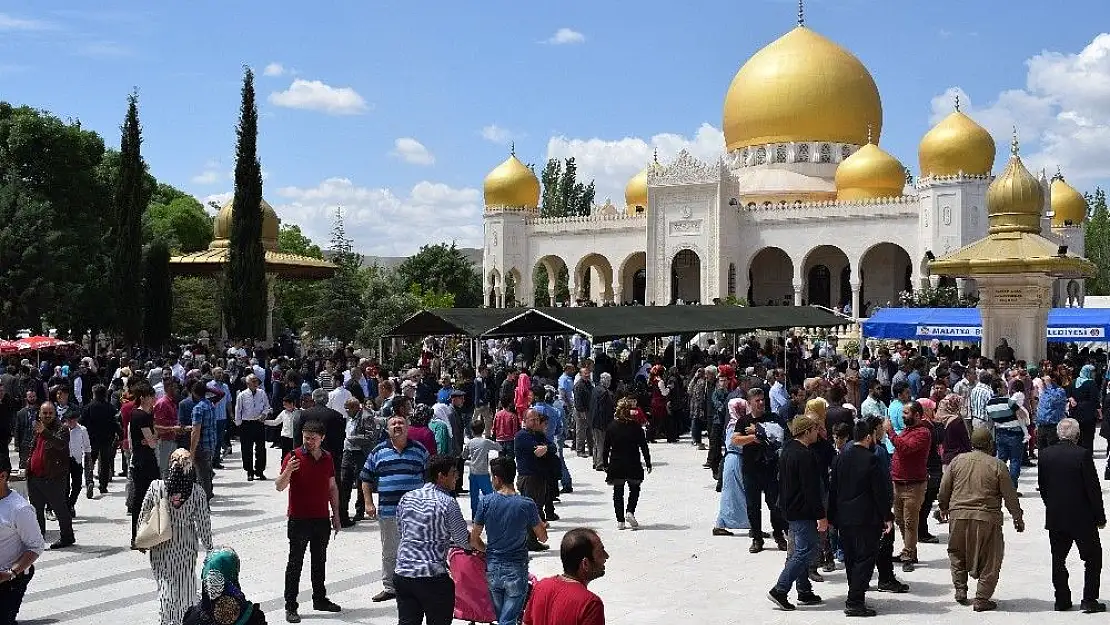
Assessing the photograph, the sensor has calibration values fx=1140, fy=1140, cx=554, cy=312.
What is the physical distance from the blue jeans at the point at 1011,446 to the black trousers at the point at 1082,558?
18.9 feet

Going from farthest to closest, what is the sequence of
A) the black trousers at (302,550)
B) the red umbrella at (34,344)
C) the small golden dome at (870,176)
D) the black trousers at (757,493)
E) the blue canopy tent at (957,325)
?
the small golden dome at (870,176)
the blue canopy tent at (957,325)
the red umbrella at (34,344)
the black trousers at (757,493)
the black trousers at (302,550)

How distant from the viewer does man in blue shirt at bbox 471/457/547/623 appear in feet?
21.1

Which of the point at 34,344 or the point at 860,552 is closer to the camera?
the point at 860,552

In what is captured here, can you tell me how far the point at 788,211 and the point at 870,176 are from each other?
3.90 m

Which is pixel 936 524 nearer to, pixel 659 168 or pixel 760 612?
pixel 760 612

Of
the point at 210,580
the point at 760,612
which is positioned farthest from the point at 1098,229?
the point at 210,580

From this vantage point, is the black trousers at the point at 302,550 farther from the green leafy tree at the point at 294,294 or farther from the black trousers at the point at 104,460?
the green leafy tree at the point at 294,294

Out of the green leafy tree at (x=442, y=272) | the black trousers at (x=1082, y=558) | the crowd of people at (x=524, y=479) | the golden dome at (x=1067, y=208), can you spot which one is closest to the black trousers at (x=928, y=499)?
the crowd of people at (x=524, y=479)

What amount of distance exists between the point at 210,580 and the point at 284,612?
13.1 ft

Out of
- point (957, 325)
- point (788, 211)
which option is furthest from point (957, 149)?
point (957, 325)

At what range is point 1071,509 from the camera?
25.7 ft

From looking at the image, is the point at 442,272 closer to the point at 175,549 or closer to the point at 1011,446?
the point at 1011,446

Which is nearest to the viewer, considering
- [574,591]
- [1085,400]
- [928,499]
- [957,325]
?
[574,591]

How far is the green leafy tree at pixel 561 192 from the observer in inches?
2736
